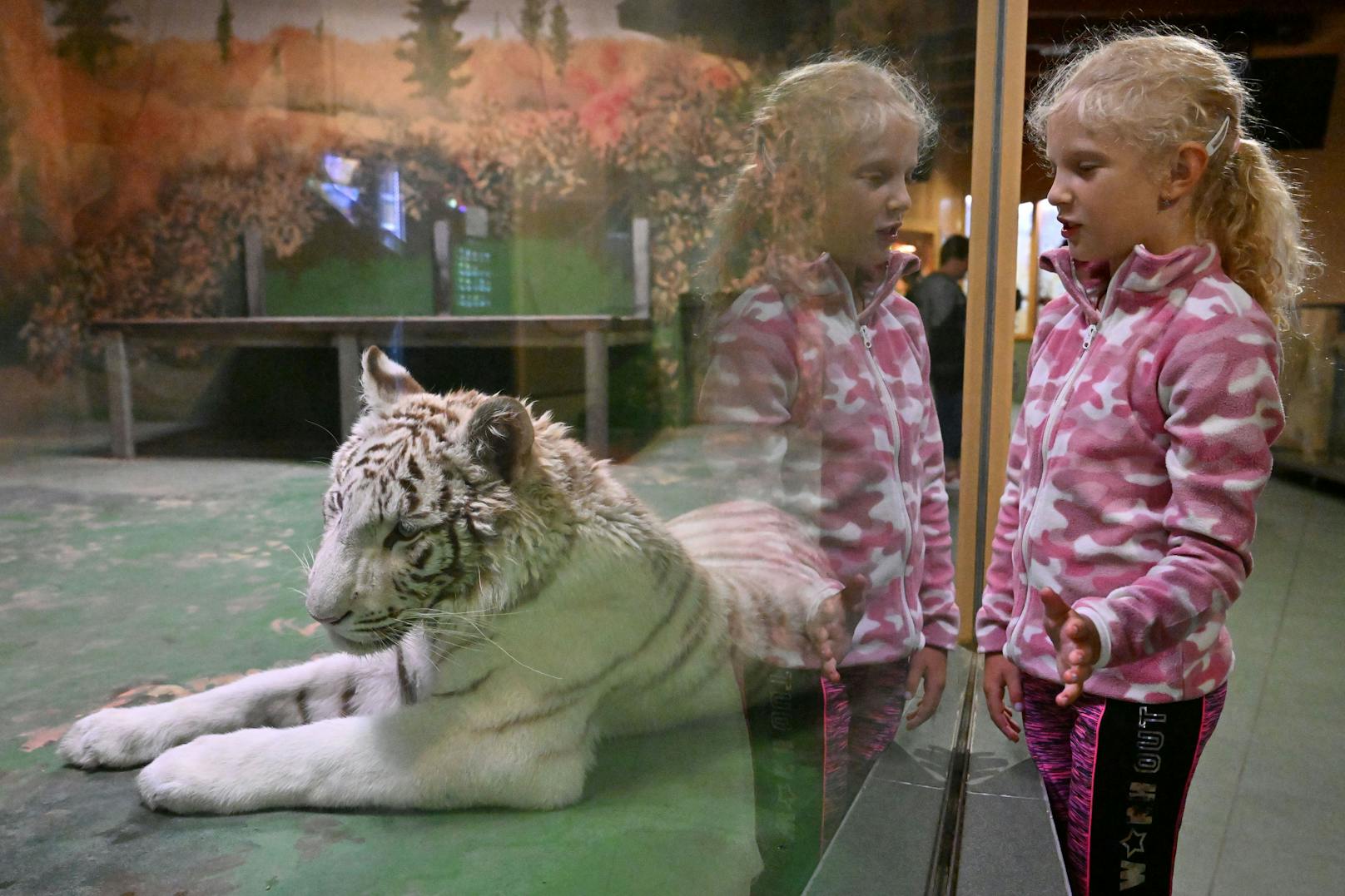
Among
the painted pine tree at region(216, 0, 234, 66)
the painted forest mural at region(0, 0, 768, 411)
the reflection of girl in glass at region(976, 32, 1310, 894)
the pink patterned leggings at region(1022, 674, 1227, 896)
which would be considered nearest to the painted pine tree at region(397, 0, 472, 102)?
the painted forest mural at region(0, 0, 768, 411)

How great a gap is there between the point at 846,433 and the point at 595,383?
0.47 meters

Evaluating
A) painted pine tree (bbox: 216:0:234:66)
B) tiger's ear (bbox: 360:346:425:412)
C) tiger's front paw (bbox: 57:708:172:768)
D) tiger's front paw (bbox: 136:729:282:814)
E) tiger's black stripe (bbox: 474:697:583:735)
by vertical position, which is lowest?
tiger's black stripe (bbox: 474:697:583:735)

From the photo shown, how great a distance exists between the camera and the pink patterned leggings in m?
1.21

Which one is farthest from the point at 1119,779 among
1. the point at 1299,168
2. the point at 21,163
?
the point at 21,163

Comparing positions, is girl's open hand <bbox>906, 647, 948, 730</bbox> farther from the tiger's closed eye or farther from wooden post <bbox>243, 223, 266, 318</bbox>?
wooden post <bbox>243, 223, 266, 318</bbox>

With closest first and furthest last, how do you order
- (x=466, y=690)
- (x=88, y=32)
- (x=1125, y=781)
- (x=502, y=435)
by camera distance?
(x=88, y=32) → (x=502, y=435) → (x=466, y=690) → (x=1125, y=781)

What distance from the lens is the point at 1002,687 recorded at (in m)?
1.41

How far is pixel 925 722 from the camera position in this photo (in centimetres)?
168

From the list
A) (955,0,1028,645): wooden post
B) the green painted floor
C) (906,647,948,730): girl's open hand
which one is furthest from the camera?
(955,0,1028,645): wooden post

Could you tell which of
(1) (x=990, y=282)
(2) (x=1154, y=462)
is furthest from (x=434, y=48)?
(1) (x=990, y=282)

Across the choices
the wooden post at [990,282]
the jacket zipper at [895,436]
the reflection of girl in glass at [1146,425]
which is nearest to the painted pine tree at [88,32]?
the jacket zipper at [895,436]

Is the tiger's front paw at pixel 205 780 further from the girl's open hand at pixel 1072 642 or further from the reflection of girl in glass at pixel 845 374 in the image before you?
the girl's open hand at pixel 1072 642

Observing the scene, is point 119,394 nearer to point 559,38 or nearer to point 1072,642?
point 559,38

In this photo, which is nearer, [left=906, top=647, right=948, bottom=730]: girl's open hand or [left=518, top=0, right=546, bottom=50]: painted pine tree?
[left=518, top=0, right=546, bottom=50]: painted pine tree
